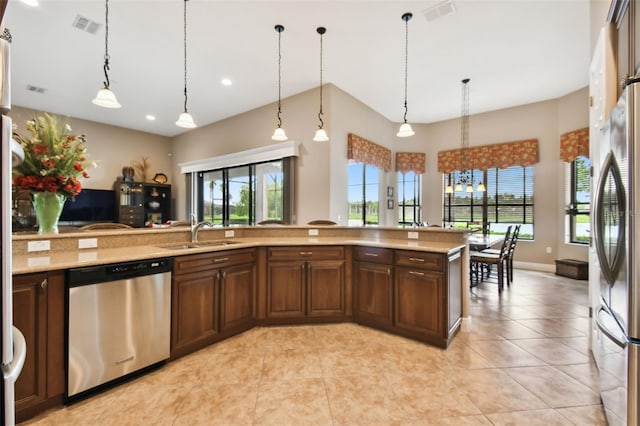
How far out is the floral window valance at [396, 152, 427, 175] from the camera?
281 inches

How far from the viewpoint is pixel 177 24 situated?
10.6 feet

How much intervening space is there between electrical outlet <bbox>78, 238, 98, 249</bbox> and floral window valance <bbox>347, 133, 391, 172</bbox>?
403 centimetres

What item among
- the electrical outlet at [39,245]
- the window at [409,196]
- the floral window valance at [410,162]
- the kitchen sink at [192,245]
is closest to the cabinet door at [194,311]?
the kitchen sink at [192,245]

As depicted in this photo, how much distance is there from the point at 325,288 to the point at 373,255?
0.66m

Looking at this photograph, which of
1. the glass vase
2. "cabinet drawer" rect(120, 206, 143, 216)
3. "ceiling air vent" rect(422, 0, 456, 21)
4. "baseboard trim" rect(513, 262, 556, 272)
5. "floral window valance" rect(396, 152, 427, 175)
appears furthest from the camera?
"floral window valance" rect(396, 152, 427, 175)

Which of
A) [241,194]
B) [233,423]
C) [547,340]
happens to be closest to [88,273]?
[233,423]

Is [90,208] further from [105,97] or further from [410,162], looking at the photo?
[410,162]

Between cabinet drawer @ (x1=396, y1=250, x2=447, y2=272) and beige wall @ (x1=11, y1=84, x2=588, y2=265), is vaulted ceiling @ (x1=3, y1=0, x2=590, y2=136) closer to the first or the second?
Answer: beige wall @ (x1=11, y1=84, x2=588, y2=265)

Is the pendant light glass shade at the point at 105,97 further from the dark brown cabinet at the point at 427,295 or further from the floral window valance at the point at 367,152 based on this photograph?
the floral window valance at the point at 367,152

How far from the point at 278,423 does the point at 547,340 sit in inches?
107

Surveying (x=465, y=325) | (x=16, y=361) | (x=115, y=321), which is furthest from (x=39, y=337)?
(x=465, y=325)

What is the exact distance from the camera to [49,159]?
2.12m

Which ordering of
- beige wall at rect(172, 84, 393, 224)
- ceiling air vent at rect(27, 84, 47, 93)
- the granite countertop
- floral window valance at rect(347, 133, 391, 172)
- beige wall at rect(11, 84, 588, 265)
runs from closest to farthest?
the granite countertop, ceiling air vent at rect(27, 84, 47, 93), beige wall at rect(172, 84, 393, 224), beige wall at rect(11, 84, 588, 265), floral window valance at rect(347, 133, 391, 172)

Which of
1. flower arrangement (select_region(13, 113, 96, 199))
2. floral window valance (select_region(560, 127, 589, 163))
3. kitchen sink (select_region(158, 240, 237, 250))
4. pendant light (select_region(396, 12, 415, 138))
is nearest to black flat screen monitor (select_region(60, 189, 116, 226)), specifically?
flower arrangement (select_region(13, 113, 96, 199))
